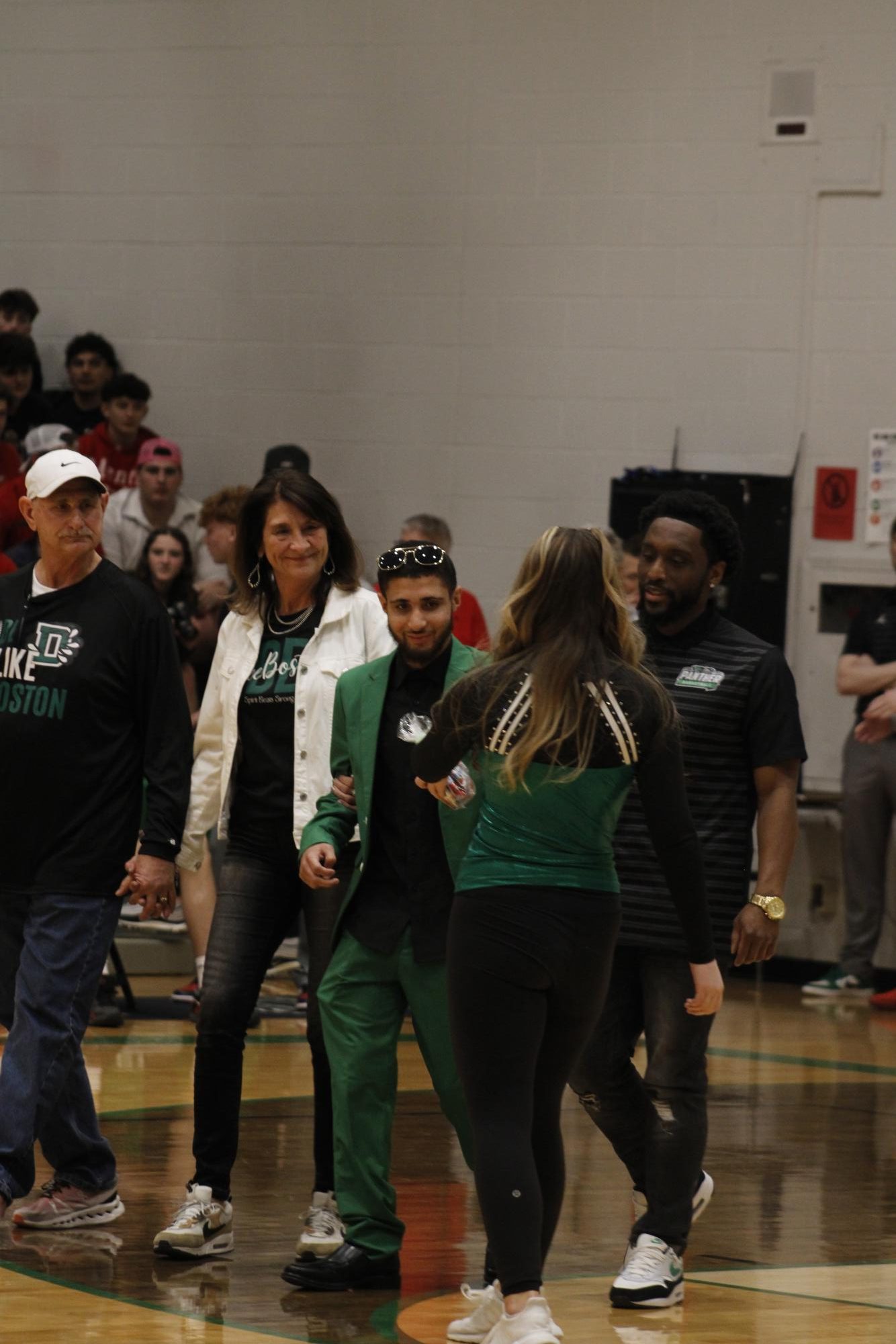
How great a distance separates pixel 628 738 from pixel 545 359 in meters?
6.24

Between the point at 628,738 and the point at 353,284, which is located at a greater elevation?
the point at 353,284

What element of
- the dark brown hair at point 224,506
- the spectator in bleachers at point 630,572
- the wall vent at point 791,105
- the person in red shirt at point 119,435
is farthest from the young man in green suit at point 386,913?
the person in red shirt at point 119,435

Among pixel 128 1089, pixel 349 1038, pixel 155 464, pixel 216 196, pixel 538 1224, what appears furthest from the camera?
pixel 216 196

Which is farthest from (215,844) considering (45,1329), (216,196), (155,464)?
(45,1329)

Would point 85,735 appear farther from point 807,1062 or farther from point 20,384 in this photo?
point 20,384

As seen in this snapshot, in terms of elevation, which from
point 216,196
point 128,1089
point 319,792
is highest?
point 216,196

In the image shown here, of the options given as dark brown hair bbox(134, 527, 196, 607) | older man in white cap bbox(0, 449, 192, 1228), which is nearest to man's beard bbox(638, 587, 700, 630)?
older man in white cap bbox(0, 449, 192, 1228)

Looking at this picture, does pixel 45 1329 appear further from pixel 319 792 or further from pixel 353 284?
pixel 353 284

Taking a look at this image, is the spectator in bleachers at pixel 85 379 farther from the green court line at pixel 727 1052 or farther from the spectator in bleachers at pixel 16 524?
the green court line at pixel 727 1052

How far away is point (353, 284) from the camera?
9.95 meters

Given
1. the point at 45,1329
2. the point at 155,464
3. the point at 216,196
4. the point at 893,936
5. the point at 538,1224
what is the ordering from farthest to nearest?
1. the point at 216,196
2. the point at 155,464
3. the point at 893,936
4. the point at 45,1329
5. the point at 538,1224

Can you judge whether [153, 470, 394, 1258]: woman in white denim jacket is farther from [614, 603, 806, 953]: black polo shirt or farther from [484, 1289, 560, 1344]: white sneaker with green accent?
[484, 1289, 560, 1344]: white sneaker with green accent

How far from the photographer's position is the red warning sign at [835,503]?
29.7 feet

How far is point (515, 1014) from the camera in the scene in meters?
3.47
